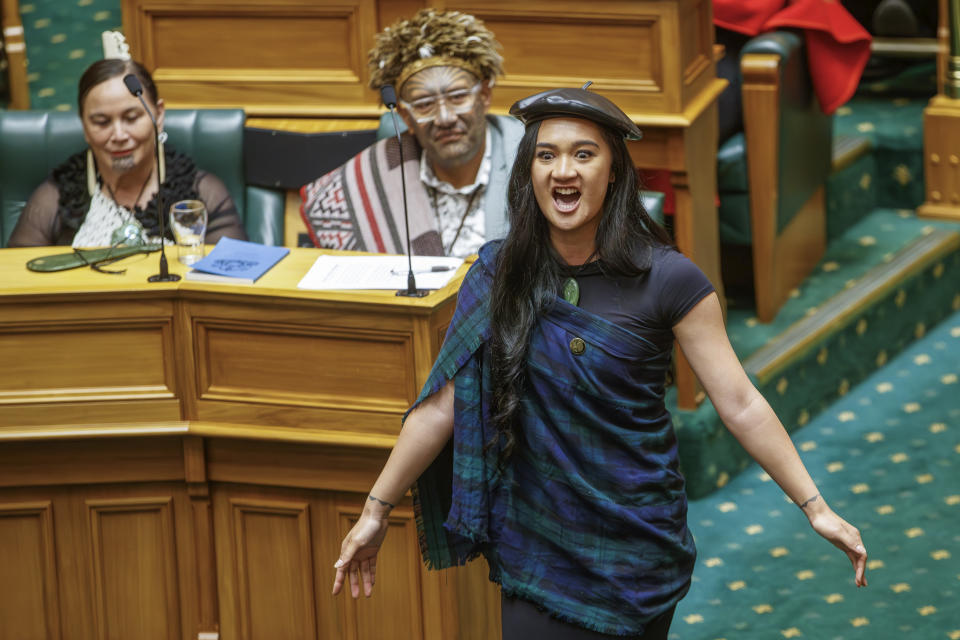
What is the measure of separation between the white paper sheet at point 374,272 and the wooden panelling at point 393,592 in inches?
18.6

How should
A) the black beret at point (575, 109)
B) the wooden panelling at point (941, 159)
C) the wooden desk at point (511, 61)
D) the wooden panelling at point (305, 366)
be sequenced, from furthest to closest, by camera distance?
the wooden panelling at point (941, 159)
the wooden desk at point (511, 61)
the wooden panelling at point (305, 366)
the black beret at point (575, 109)

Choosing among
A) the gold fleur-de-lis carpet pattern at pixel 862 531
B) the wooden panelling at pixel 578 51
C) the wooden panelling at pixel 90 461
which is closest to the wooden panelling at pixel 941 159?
the gold fleur-de-lis carpet pattern at pixel 862 531

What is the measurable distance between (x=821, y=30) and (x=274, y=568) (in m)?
2.71

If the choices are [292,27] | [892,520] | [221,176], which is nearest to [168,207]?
[221,176]

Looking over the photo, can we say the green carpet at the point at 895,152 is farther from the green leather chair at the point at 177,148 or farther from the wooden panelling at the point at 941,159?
the green leather chair at the point at 177,148

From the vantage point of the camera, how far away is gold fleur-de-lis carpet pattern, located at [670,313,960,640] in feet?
11.7

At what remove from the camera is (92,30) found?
6566 mm

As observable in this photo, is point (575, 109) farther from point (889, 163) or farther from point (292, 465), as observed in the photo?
point (889, 163)

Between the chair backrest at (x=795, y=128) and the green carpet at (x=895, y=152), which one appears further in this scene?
the green carpet at (x=895, y=152)

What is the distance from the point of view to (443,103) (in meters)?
3.56

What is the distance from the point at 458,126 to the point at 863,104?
313cm

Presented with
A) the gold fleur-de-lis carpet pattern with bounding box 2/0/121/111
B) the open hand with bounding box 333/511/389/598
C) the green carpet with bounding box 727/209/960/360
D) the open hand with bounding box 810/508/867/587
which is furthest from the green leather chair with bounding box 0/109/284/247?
the open hand with bounding box 810/508/867/587

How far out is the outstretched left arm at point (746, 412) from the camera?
218 centimetres

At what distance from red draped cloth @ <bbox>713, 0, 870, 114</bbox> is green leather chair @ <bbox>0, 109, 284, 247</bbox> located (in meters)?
1.69
